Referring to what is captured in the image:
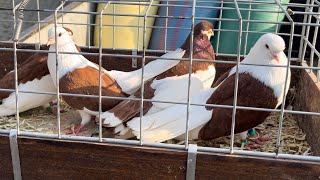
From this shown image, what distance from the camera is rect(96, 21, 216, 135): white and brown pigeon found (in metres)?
1.72

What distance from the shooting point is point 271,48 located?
171 cm

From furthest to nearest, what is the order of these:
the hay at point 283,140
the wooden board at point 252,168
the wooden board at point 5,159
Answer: the hay at point 283,140, the wooden board at point 5,159, the wooden board at point 252,168

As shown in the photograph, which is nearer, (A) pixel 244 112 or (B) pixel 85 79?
(A) pixel 244 112

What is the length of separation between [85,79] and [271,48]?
0.72m

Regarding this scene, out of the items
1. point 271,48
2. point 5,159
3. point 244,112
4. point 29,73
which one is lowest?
point 5,159

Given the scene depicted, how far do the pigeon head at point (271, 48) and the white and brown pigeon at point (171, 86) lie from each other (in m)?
0.27

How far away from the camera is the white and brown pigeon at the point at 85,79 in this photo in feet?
6.03

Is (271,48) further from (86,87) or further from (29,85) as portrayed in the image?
(29,85)

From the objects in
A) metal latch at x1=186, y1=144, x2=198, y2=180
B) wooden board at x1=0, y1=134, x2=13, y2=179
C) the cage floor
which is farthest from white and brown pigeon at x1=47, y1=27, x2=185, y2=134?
metal latch at x1=186, y1=144, x2=198, y2=180

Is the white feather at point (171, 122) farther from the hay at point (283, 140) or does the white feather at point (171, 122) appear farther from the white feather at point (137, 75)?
the white feather at point (137, 75)

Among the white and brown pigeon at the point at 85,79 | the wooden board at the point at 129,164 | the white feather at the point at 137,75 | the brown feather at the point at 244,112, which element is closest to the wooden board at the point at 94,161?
the wooden board at the point at 129,164

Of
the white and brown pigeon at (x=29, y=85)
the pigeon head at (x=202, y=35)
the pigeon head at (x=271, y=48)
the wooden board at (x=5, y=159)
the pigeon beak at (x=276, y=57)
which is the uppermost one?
the pigeon head at (x=202, y=35)

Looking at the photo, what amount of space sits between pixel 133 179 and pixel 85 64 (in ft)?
2.34

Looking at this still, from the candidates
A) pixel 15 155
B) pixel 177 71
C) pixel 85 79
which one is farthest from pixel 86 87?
pixel 15 155
